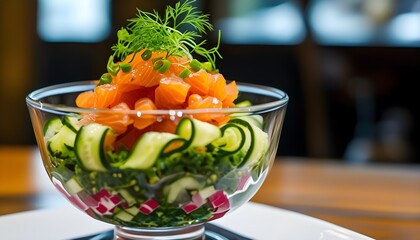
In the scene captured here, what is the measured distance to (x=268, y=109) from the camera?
76 centimetres

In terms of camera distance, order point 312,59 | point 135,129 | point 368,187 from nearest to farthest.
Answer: point 135,129 → point 368,187 → point 312,59

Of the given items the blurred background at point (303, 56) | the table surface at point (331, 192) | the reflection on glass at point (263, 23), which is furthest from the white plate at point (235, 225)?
the reflection on glass at point (263, 23)

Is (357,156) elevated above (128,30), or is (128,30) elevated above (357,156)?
(128,30)

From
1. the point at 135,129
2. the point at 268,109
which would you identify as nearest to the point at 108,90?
→ the point at 135,129

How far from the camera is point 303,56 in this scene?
271 centimetres

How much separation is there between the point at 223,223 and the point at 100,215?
0.24 meters

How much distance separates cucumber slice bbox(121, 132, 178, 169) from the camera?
680mm

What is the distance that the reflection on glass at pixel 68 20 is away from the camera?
9.41 ft

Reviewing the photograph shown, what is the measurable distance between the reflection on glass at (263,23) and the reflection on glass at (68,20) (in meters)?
0.54

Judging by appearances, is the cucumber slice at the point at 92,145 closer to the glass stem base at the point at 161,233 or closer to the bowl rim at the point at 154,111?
the bowl rim at the point at 154,111

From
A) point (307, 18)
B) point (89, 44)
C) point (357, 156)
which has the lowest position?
point (357, 156)

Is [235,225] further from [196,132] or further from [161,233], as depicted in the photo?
[196,132]

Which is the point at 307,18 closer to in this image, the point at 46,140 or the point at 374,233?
the point at 374,233

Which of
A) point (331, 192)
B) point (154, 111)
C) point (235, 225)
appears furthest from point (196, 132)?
point (331, 192)
